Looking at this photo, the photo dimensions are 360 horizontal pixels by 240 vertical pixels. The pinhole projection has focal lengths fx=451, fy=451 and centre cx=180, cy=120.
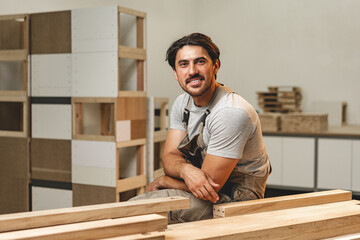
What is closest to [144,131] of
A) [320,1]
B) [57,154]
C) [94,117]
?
[94,117]

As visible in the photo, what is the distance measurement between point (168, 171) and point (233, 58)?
5.02 m

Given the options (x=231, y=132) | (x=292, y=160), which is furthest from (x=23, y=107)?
(x=292, y=160)

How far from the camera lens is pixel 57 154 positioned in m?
4.12

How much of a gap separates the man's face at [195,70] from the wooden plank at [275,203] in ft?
1.88

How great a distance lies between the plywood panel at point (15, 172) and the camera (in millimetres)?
4203

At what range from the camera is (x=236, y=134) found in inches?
78.0

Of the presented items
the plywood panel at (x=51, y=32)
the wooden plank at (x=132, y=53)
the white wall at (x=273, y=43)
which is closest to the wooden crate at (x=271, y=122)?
the white wall at (x=273, y=43)

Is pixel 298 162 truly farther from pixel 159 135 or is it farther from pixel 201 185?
pixel 201 185

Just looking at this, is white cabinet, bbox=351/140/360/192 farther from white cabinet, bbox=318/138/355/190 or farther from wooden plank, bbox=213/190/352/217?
wooden plank, bbox=213/190/352/217

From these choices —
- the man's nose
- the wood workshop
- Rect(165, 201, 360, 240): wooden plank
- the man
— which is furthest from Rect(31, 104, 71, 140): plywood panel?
Rect(165, 201, 360, 240): wooden plank

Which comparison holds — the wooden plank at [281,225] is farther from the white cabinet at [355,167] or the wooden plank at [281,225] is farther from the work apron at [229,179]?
the white cabinet at [355,167]

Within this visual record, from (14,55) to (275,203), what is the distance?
3124 millimetres

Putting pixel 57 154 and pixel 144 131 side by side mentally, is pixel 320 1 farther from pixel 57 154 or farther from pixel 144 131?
pixel 57 154

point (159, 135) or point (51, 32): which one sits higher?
point (51, 32)
